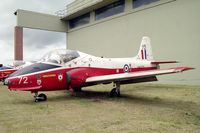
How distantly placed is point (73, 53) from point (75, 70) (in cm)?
88

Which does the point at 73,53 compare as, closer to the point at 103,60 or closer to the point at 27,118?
the point at 103,60

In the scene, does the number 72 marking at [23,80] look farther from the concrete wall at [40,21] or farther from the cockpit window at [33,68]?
the concrete wall at [40,21]

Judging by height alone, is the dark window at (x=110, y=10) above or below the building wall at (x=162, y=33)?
above

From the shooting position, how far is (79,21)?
26.5m

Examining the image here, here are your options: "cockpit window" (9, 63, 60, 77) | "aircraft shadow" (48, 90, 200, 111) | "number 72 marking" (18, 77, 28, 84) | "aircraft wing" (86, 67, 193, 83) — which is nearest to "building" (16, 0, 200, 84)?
"aircraft shadow" (48, 90, 200, 111)

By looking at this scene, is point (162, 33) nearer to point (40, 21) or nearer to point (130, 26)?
point (130, 26)

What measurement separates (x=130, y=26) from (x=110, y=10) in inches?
149

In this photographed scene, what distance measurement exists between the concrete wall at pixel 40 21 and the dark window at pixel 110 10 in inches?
268

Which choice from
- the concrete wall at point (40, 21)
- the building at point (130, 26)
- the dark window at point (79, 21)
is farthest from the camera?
the concrete wall at point (40, 21)

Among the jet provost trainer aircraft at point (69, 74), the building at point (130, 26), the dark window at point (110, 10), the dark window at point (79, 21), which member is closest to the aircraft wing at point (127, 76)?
the jet provost trainer aircraft at point (69, 74)

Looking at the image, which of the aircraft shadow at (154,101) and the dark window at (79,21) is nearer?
A: the aircraft shadow at (154,101)

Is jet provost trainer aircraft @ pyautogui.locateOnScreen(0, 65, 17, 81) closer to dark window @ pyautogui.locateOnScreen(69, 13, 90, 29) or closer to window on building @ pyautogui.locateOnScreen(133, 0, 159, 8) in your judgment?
dark window @ pyautogui.locateOnScreen(69, 13, 90, 29)

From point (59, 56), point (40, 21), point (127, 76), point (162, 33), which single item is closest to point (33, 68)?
point (59, 56)

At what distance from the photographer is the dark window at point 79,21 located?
82.5 feet
